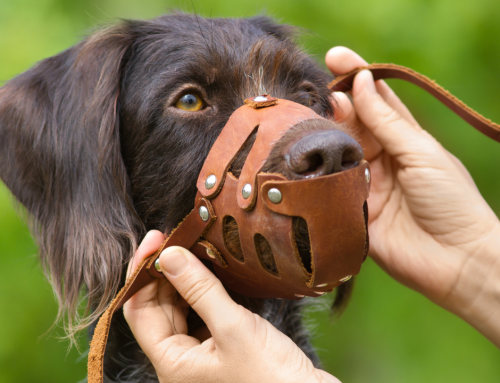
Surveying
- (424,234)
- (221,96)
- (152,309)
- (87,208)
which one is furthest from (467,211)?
(87,208)

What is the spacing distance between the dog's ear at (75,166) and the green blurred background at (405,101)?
43.7 inches

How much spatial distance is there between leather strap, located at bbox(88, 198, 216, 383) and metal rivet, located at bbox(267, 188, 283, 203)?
0.25 m

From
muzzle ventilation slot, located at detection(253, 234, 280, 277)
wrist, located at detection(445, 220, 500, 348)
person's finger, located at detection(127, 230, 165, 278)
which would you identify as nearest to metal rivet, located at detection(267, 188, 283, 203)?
muzzle ventilation slot, located at detection(253, 234, 280, 277)

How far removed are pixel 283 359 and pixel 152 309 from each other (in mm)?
483

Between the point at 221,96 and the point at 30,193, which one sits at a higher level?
the point at 221,96

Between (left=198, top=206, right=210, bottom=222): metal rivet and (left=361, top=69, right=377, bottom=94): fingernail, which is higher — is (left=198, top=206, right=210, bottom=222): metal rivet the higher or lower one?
the lower one

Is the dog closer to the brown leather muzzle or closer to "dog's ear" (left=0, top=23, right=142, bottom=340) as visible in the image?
"dog's ear" (left=0, top=23, right=142, bottom=340)

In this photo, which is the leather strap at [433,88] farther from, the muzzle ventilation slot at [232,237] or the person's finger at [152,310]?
the person's finger at [152,310]

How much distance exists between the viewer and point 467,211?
6.95 ft

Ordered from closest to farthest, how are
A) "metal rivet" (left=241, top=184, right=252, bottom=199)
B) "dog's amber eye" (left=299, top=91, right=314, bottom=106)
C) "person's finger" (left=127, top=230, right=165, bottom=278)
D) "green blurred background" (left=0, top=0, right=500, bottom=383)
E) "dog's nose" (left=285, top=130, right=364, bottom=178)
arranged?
"dog's nose" (left=285, top=130, right=364, bottom=178)
"metal rivet" (left=241, top=184, right=252, bottom=199)
"person's finger" (left=127, top=230, right=165, bottom=278)
"dog's amber eye" (left=299, top=91, right=314, bottom=106)
"green blurred background" (left=0, top=0, right=500, bottom=383)

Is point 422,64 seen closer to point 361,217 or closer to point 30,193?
point 361,217

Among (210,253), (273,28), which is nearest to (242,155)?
(210,253)

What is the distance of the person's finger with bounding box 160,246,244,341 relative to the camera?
1.47m

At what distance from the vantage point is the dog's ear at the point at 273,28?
82.6 inches
